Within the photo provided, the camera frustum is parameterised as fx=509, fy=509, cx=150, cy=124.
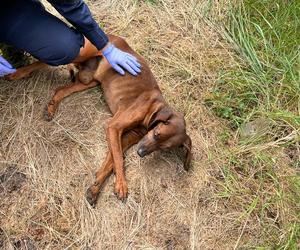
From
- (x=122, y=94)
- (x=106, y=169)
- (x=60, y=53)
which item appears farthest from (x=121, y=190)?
(x=60, y=53)

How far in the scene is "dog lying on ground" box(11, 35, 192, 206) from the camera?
423 cm

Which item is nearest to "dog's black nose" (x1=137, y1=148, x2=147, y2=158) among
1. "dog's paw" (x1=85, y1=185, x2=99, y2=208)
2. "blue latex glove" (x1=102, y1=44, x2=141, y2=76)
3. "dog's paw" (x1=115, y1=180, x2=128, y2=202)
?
"dog's paw" (x1=115, y1=180, x2=128, y2=202)

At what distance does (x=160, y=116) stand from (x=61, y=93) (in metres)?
0.96

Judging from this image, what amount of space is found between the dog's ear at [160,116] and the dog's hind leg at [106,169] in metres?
0.20

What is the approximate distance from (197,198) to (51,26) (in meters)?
1.88

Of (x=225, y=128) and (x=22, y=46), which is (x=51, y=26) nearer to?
(x=22, y=46)

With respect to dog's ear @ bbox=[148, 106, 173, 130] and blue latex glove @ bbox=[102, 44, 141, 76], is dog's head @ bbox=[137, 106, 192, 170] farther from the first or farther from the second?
blue latex glove @ bbox=[102, 44, 141, 76]

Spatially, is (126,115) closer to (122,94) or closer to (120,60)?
(122,94)

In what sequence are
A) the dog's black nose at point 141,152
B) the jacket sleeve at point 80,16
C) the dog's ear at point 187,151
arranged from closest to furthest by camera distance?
the jacket sleeve at point 80,16 → the dog's black nose at point 141,152 → the dog's ear at point 187,151

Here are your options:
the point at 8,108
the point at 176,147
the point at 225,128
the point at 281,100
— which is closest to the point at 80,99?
the point at 8,108

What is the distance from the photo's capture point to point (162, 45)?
5.43 metres

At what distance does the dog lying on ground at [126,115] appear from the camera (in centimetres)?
423

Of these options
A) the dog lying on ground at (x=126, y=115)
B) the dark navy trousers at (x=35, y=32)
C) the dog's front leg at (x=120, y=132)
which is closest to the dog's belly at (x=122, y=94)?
the dog lying on ground at (x=126, y=115)

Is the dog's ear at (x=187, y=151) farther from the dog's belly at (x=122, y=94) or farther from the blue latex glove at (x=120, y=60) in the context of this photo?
the blue latex glove at (x=120, y=60)
